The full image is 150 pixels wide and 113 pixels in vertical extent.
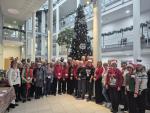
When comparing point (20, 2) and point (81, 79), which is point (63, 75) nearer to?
point (81, 79)

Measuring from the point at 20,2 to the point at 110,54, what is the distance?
27.6 feet

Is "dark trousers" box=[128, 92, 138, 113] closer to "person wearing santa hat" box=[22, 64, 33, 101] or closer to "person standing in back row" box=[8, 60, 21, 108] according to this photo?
"person standing in back row" box=[8, 60, 21, 108]

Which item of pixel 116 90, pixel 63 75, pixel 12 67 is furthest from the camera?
pixel 63 75

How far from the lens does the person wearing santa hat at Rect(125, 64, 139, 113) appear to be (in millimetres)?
7967

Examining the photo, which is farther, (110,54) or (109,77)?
(110,54)

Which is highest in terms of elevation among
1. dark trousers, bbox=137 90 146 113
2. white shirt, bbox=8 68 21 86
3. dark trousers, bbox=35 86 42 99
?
white shirt, bbox=8 68 21 86

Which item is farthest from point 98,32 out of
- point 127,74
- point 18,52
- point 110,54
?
point 18,52

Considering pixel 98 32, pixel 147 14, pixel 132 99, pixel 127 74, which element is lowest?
pixel 132 99

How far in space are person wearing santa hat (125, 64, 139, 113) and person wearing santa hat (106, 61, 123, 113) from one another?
0.67 meters

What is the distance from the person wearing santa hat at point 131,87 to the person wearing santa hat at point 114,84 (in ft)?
2.19

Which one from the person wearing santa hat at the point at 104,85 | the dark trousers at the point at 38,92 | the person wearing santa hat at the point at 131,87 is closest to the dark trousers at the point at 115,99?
the person wearing santa hat at the point at 104,85

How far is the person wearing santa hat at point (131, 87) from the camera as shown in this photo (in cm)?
797

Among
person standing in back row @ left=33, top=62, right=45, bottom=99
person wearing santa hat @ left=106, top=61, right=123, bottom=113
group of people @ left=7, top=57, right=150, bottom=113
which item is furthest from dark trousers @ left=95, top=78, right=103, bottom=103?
person standing in back row @ left=33, top=62, right=45, bottom=99

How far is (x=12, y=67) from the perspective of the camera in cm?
1026
